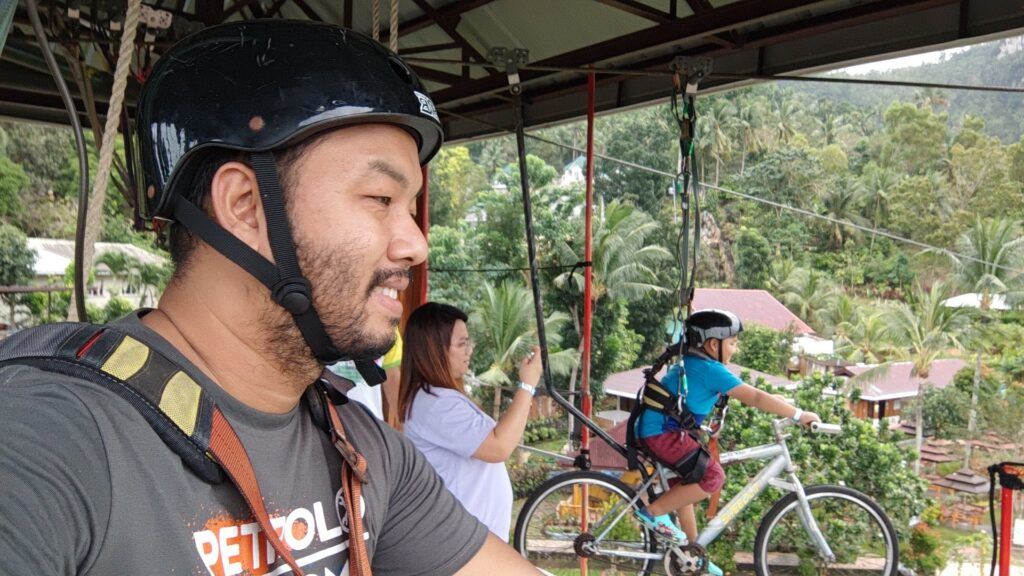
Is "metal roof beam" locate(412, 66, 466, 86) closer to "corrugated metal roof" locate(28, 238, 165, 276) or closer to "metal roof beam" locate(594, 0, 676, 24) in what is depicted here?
"metal roof beam" locate(594, 0, 676, 24)

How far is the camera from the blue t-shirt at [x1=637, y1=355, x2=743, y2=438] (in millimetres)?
4199

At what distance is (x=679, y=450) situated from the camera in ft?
13.8

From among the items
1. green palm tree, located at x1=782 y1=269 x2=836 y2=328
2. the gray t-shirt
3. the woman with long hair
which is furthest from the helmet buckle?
green palm tree, located at x1=782 y1=269 x2=836 y2=328

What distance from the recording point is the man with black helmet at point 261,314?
802 millimetres

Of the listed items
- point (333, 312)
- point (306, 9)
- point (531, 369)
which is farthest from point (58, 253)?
point (333, 312)

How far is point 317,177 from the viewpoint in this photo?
1.00m

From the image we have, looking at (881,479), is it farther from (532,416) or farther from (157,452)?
(532,416)

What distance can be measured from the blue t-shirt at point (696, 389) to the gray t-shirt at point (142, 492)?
3265mm

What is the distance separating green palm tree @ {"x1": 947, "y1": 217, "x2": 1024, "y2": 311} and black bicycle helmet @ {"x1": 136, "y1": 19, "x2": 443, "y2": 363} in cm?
4407

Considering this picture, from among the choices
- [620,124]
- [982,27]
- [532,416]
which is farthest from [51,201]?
[982,27]

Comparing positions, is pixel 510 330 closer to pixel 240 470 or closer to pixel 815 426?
→ pixel 815 426

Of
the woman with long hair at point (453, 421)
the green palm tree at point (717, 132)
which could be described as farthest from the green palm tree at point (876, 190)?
the woman with long hair at point (453, 421)

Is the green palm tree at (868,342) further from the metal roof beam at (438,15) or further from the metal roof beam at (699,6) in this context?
the metal roof beam at (699,6)

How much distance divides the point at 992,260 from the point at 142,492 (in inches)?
1845
